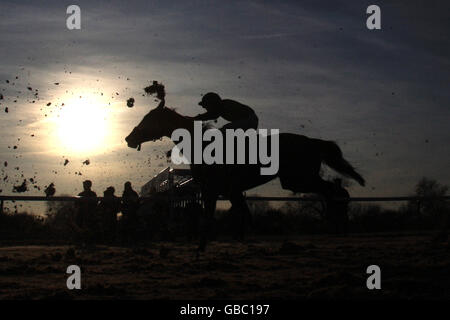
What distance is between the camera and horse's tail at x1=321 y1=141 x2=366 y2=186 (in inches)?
452

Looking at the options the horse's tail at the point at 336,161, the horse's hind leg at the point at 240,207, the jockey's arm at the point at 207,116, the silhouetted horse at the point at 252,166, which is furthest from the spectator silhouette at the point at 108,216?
the horse's tail at the point at 336,161

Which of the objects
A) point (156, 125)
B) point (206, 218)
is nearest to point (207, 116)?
point (156, 125)

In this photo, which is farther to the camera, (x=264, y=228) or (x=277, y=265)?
(x=264, y=228)

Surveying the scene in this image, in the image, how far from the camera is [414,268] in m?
7.65

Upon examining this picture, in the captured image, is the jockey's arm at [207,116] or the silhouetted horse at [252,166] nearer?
the jockey's arm at [207,116]

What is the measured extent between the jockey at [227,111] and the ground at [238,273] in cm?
212

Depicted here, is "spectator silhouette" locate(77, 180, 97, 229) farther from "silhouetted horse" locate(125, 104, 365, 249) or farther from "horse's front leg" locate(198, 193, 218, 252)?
"horse's front leg" locate(198, 193, 218, 252)

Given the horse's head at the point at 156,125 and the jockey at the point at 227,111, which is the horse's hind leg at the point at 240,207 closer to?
the jockey at the point at 227,111

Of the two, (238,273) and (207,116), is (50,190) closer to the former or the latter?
(207,116)

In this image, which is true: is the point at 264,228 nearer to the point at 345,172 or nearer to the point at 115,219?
the point at 115,219

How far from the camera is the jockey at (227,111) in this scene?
1045cm

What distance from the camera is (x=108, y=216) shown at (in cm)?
1480
